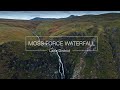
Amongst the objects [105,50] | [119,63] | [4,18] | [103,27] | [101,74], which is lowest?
[101,74]

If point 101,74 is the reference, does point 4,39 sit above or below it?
above

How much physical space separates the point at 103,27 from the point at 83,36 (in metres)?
0.35

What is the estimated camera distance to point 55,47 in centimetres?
245

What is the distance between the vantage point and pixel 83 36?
8.00 ft
